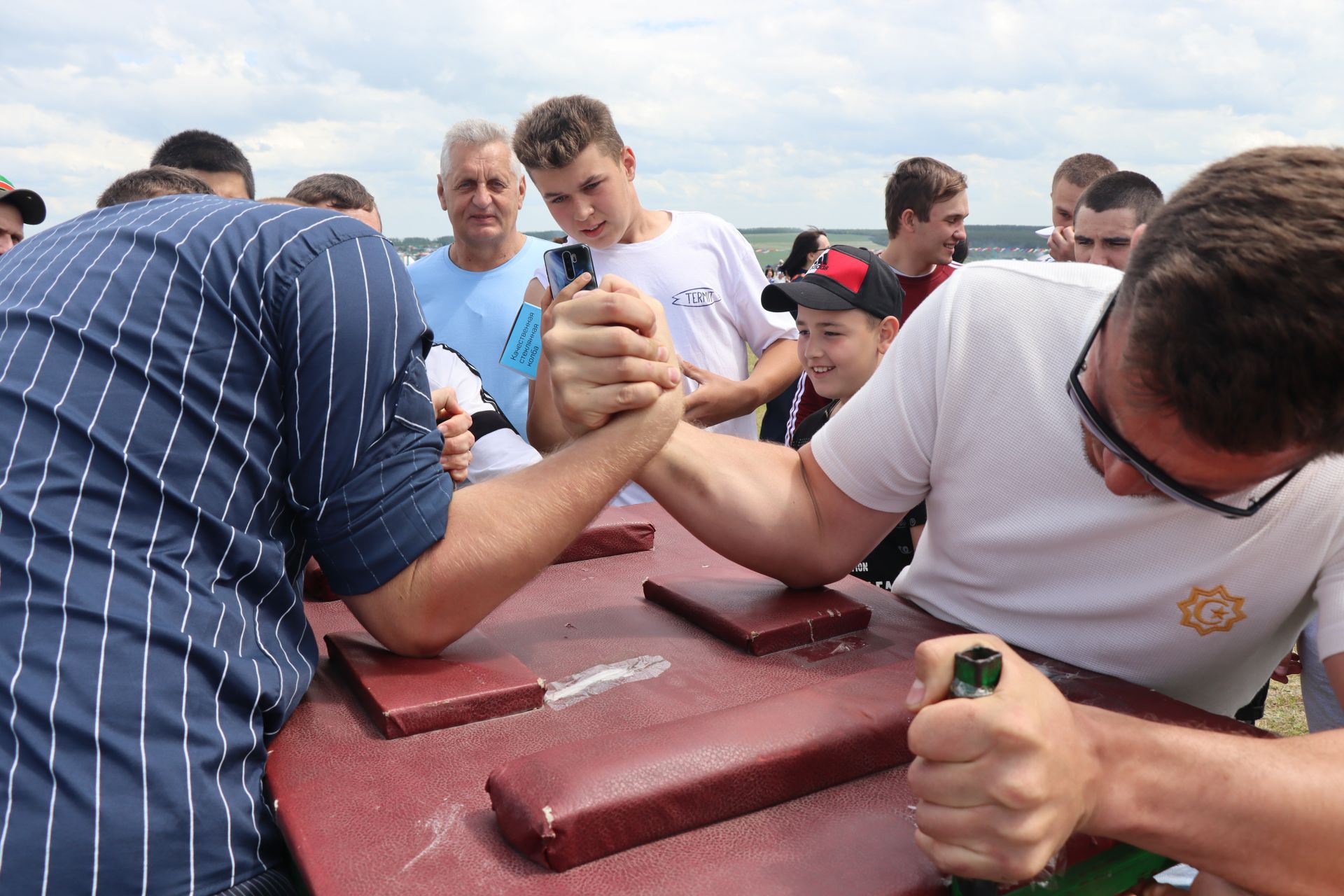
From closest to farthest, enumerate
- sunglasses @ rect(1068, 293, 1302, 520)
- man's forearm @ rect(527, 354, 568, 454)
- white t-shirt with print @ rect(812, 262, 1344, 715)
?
sunglasses @ rect(1068, 293, 1302, 520) → white t-shirt with print @ rect(812, 262, 1344, 715) → man's forearm @ rect(527, 354, 568, 454)

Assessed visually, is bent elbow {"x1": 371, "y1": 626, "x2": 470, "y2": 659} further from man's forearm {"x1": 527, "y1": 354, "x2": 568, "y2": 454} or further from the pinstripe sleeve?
man's forearm {"x1": 527, "y1": 354, "x2": 568, "y2": 454}

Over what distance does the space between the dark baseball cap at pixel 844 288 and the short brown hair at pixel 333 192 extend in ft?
7.48

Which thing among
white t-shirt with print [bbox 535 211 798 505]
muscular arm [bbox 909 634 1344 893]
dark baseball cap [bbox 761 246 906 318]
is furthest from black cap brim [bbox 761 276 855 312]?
muscular arm [bbox 909 634 1344 893]

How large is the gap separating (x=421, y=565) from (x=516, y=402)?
239cm

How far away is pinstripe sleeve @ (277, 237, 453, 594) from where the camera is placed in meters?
1.27

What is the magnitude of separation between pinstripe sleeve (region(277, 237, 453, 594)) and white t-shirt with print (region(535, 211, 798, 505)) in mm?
2255

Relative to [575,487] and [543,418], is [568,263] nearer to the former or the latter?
[575,487]

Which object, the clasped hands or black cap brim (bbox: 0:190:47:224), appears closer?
the clasped hands

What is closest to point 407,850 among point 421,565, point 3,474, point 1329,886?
point 421,565

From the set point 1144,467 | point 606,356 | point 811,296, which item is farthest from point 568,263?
point 811,296

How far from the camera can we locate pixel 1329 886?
1009 mm

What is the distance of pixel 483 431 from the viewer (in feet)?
8.66

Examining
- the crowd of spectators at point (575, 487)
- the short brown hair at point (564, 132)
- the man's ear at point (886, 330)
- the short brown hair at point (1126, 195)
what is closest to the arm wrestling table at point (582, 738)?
the crowd of spectators at point (575, 487)

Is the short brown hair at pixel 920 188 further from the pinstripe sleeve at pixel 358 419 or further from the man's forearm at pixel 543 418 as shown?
the pinstripe sleeve at pixel 358 419
